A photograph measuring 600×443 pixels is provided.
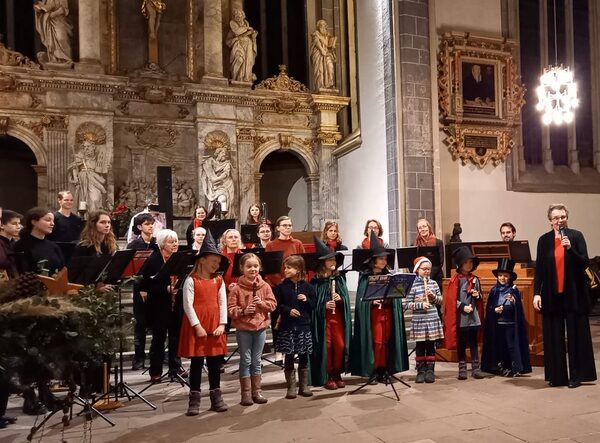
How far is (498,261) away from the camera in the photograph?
274 inches

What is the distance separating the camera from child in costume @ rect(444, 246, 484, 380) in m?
A: 6.30

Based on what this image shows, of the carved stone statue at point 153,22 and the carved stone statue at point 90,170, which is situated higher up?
the carved stone statue at point 153,22

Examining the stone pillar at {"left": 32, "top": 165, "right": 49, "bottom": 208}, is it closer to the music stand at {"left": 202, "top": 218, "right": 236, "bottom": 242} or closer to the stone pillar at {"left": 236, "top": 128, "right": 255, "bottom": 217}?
the stone pillar at {"left": 236, "top": 128, "right": 255, "bottom": 217}

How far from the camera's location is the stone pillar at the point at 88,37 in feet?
43.1

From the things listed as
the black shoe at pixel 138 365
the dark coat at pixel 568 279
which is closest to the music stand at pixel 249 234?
the black shoe at pixel 138 365

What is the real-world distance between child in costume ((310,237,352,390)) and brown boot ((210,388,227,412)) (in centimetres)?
112

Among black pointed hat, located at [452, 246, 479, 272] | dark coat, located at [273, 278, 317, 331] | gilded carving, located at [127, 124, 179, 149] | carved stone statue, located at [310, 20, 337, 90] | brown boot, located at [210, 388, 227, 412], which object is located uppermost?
carved stone statue, located at [310, 20, 337, 90]

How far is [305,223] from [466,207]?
5824mm

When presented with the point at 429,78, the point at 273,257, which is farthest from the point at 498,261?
the point at 429,78

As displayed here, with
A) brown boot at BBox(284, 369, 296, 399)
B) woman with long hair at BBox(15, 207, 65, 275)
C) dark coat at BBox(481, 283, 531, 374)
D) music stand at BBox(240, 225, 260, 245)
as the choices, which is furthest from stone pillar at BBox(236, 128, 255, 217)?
brown boot at BBox(284, 369, 296, 399)

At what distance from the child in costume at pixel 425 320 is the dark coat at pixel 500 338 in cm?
73

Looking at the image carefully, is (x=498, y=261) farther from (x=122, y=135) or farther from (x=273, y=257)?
(x=122, y=135)

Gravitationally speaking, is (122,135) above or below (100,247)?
above

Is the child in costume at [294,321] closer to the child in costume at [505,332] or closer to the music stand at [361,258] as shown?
the music stand at [361,258]
